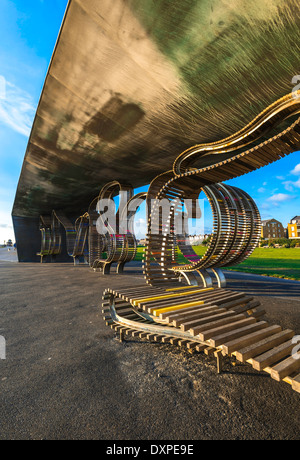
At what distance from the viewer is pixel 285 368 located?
1.84m

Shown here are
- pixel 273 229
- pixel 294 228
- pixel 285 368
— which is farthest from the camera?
pixel 273 229

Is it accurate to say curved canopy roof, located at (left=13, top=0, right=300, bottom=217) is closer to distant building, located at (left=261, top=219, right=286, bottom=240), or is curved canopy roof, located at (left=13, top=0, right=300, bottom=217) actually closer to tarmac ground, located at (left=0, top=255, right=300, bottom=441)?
tarmac ground, located at (left=0, top=255, right=300, bottom=441)

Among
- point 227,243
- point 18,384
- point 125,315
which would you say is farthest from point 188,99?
point 18,384

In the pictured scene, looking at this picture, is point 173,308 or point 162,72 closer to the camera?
point 173,308

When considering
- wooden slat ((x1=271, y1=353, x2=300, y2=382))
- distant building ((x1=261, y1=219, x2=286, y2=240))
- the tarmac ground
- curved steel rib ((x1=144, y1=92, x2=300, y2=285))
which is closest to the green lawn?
curved steel rib ((x1=144, y1=92, x2=300, y2=285))

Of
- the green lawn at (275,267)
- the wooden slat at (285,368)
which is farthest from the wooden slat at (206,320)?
the green lawn at (275,267)

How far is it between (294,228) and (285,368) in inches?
3142

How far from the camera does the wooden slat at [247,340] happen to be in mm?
2098

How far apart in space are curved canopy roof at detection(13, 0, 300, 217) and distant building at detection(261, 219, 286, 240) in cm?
9030

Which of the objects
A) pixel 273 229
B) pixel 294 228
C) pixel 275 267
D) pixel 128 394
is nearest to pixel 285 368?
pixel 128 394

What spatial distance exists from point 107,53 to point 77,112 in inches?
91.4

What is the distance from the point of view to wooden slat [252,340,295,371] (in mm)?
1922

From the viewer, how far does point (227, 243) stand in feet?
19.5

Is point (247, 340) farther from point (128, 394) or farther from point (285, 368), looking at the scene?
point (128, 394)
